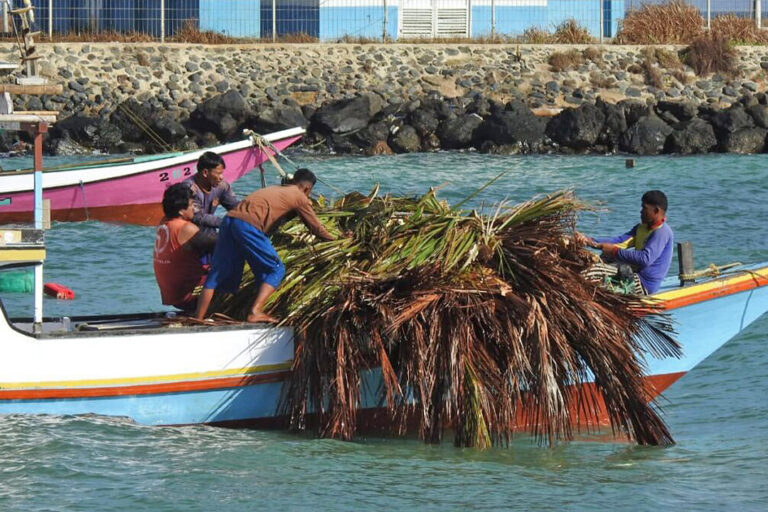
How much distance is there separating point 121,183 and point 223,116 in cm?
1149

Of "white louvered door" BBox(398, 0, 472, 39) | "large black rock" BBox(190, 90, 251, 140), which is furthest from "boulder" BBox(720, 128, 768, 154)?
"large black rock" BBox(190, 90, 251, 140)

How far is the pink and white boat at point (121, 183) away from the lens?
66.9 feet

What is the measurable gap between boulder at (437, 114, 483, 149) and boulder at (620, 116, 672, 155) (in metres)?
3.81

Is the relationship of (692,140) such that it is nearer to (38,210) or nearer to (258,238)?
(258,238)

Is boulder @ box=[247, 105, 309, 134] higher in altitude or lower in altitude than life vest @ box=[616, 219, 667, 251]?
higher

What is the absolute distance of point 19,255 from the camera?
28.4 ft

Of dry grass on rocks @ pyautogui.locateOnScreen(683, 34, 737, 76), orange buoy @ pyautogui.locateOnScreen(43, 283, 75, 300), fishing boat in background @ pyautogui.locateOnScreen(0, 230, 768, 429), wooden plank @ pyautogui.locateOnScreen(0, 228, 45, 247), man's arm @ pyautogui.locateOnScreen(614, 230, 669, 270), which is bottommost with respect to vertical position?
fishing boat in background @ pyautogui.locateOnScreen(0, 230, 768, 429)

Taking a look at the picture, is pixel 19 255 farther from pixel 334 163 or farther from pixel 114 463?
pixel 334 163

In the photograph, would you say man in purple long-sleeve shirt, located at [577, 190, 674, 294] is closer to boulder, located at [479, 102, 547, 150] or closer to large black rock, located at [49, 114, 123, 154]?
boulder, located at [479, 102, 547, 150]

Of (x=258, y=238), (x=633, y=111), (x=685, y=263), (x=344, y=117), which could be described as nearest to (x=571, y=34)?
(x=633, y=111)

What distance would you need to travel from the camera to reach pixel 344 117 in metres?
32.6

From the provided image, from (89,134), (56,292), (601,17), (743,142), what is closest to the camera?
(56,292)

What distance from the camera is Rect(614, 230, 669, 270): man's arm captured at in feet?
32.2

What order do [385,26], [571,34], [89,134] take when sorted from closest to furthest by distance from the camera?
[89,134] < [385,26] < [571,34]
